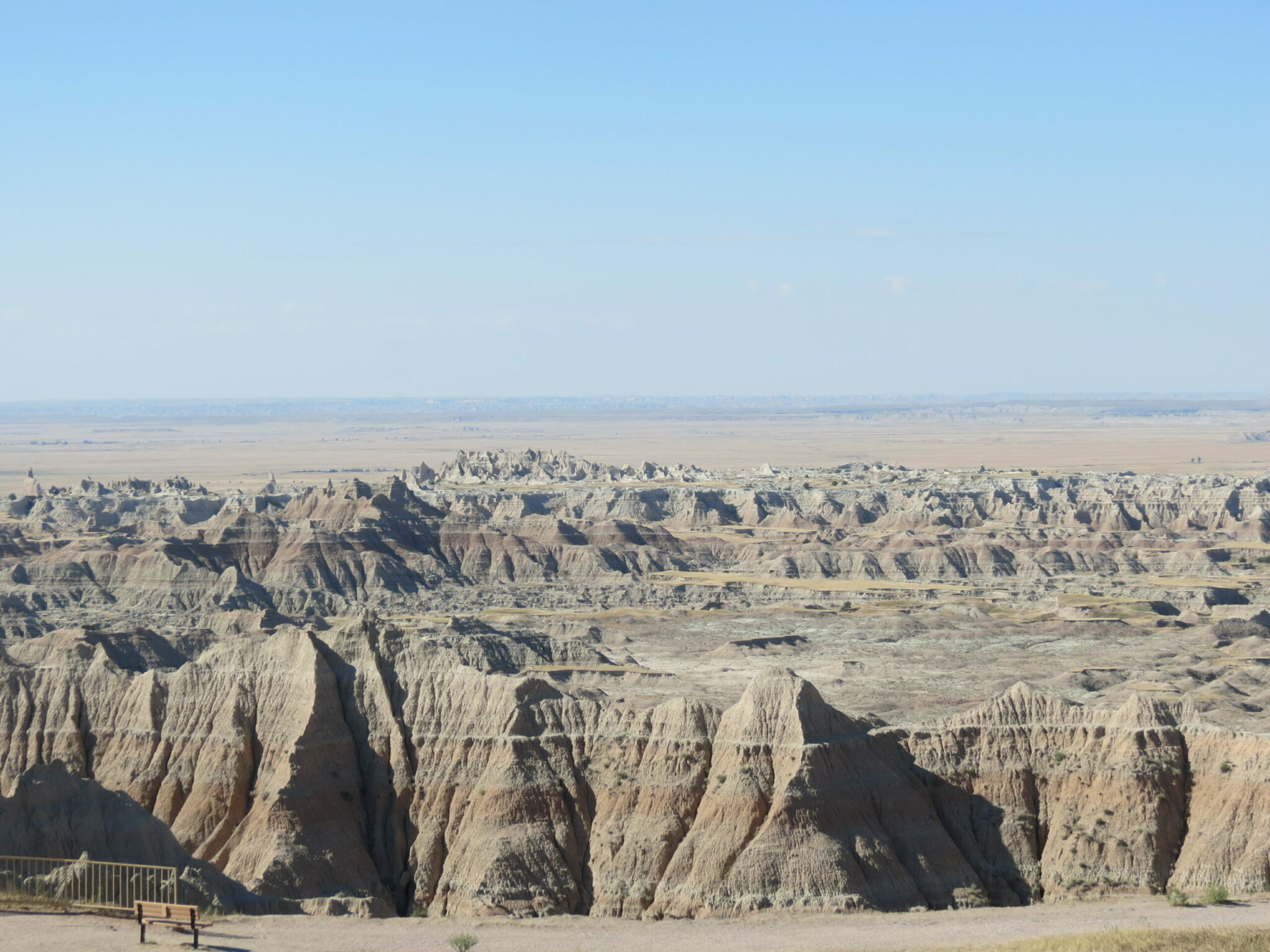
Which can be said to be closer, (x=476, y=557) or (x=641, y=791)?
(x=641, y=791)

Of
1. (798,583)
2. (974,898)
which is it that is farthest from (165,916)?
(798,583)

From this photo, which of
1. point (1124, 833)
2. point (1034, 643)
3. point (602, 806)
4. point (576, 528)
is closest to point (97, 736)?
point (602, 806)

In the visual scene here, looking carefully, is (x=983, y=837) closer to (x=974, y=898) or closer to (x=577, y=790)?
(x=974, y=898)

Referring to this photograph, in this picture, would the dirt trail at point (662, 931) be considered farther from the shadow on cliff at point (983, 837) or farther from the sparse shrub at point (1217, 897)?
the shadow on cliff at point (983, 837)

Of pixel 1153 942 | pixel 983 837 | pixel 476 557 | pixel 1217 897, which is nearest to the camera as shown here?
pixel 1153 942

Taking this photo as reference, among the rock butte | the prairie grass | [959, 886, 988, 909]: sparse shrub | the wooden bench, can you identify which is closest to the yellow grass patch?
the rock butte

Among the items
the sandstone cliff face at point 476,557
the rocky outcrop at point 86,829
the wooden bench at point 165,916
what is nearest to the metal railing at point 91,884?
the rocky outcrop at point 86,829
